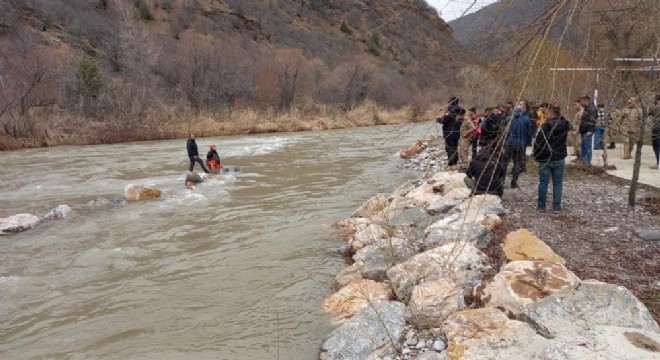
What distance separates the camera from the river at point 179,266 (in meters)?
5.02

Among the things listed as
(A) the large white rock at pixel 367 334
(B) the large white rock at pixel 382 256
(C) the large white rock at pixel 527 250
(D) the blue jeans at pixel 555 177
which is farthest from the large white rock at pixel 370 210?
(A) the large white rock at pixel 367 334

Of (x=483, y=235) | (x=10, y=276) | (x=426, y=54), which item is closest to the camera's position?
(x=426, y=54)

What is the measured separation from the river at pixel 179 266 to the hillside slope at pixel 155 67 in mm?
8627

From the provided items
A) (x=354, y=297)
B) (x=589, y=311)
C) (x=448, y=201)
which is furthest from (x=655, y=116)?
(x=354, y=297)

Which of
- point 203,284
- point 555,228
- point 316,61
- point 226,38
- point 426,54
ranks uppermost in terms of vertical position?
point 226,38

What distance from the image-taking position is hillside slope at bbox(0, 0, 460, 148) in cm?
2673

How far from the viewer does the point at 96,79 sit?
2912 cm

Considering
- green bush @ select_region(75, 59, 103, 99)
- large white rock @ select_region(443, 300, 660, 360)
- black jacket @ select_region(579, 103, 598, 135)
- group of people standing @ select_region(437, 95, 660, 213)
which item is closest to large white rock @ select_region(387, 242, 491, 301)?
group of people standing @ select_region(437, 95, 660, 213)

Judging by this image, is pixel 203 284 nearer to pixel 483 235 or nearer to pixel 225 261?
pixel 225 261

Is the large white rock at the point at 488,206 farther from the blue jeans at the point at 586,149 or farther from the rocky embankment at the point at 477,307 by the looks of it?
the blue jeans at the point at 586,149

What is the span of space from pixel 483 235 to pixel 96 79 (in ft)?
95.9

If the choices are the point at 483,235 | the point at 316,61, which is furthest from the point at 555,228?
the point at 316,61

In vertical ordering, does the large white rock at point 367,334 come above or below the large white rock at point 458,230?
below

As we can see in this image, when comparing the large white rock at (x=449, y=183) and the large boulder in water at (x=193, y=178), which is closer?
the large white rock at (x=449, y=183)
